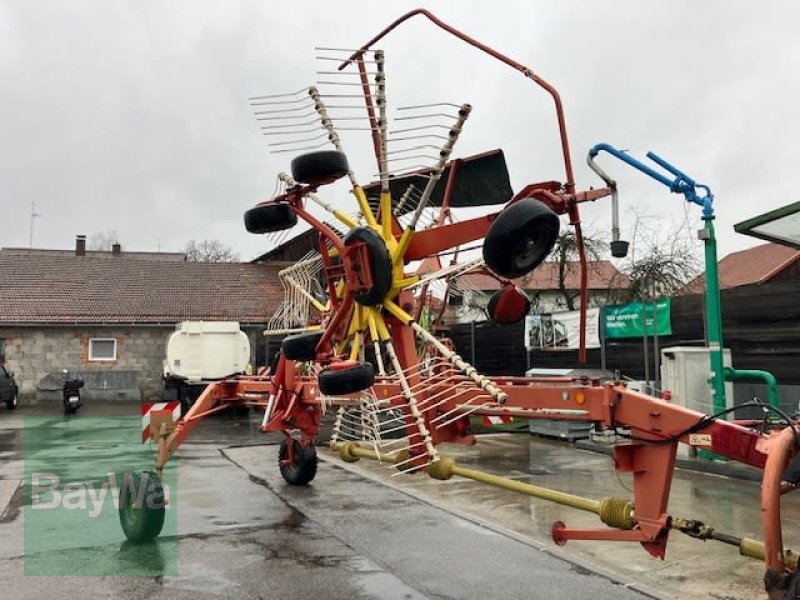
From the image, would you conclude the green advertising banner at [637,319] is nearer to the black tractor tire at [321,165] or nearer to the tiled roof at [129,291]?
the black tractor tire at [321,165]

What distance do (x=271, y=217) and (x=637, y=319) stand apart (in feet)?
30.7

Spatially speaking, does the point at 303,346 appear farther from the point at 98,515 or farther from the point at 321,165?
the point at 98,515

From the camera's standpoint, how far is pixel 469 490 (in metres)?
8.68

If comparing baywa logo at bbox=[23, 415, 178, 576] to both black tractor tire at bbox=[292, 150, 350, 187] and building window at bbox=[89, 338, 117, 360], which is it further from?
building window at bbox=[89, 338, 117, 360]

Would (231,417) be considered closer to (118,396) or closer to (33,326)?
(118,396)

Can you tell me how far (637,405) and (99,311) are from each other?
74.8 ft

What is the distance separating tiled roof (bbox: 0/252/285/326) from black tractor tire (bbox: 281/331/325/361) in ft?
65.4

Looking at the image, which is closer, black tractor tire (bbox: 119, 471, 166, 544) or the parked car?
black tractor tire (bbox: 119, 471, 166, 544)

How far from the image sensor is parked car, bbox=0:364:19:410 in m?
20.0

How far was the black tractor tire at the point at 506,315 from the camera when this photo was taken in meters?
5.62

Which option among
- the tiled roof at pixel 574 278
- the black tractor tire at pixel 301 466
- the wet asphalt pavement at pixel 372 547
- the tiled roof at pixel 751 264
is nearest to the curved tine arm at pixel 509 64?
the wet asphalt pavement at pixel 372 547

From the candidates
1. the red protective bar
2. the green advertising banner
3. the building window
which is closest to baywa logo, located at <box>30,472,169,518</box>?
the red protective bar

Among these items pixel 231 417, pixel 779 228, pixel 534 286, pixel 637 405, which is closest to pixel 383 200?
pixel 637 405

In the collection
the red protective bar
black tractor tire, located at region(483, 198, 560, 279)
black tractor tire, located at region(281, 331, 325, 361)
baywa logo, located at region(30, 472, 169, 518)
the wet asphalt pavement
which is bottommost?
the wet asphalt pavement
